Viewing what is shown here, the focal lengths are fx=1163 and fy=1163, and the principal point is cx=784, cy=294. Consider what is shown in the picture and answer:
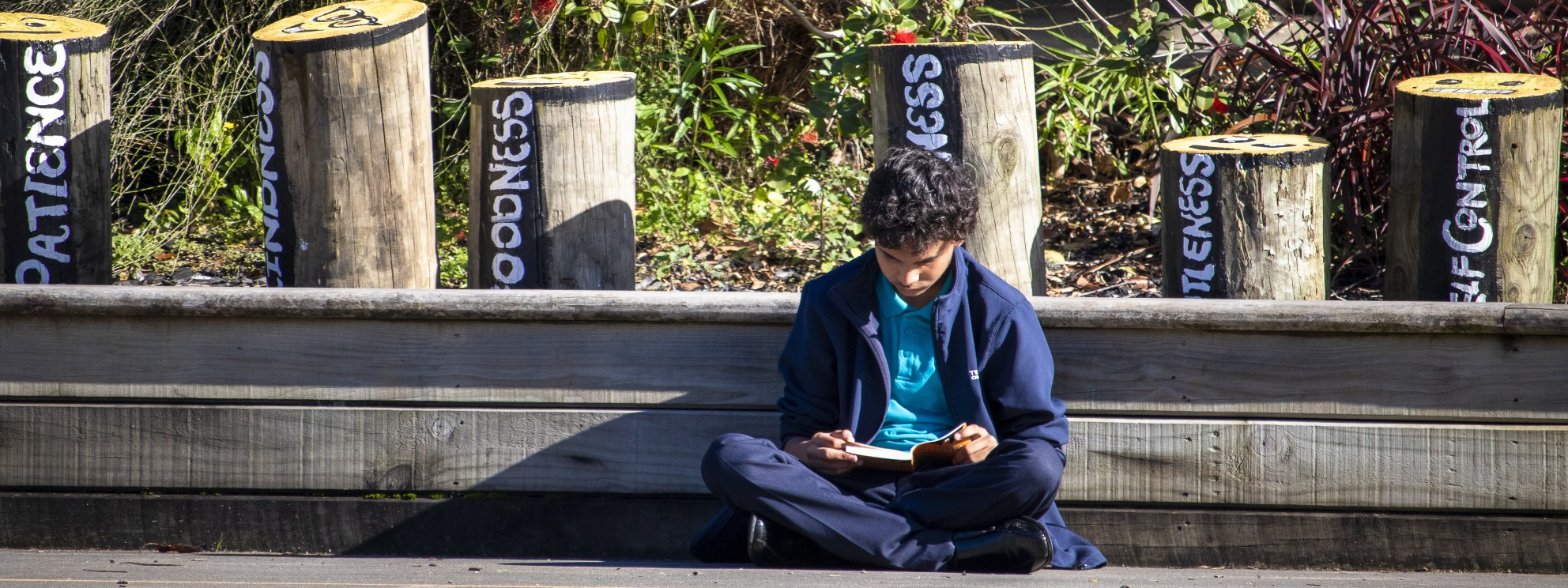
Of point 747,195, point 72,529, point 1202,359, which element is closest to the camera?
point 1202,359

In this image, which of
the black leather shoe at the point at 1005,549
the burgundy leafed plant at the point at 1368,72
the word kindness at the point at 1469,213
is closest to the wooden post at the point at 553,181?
the black leather shoe at the point at 1005,549

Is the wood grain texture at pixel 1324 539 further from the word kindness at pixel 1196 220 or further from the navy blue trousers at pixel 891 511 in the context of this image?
the word kindness at pixel 1196 220

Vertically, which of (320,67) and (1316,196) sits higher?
(320,67)

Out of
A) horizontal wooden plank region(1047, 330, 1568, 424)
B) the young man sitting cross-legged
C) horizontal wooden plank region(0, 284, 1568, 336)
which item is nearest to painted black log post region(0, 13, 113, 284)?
horizontal wooden plank region(0, 284, 1568, 336)

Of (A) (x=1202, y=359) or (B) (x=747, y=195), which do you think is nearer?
(A) (x=1202, y=359)

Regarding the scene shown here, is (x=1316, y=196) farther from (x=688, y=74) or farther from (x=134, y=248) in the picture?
(x=134, y=248)

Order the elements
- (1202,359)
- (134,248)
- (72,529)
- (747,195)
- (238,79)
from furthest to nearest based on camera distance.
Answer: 1. (747,195)
2. (238,79)
3. (134,248)
4. (72,529)
5. (1202,359)

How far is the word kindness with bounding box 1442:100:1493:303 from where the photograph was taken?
2.56 meters

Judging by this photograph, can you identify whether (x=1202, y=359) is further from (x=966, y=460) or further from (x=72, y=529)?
(x=72, y=529)

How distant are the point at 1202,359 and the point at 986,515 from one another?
2.10 ft

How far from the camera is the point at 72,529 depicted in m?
2.78

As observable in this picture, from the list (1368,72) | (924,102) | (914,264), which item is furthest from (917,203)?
(1368,72)

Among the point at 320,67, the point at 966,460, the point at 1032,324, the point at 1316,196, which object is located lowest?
the point at 966,460

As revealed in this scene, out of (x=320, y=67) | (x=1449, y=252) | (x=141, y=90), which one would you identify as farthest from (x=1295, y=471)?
(x=141, y=90)
